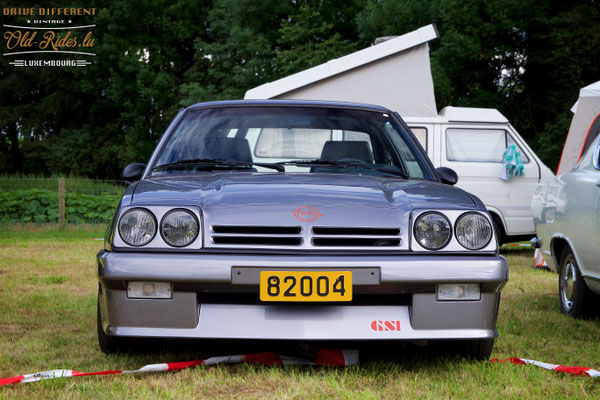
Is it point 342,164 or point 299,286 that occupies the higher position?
point 342,164

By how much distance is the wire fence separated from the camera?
48.4ft

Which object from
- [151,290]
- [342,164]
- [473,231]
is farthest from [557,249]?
[151,290]

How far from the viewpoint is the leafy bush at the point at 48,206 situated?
1474 centimetres

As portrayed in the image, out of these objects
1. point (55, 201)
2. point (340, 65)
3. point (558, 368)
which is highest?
point (340, 65)

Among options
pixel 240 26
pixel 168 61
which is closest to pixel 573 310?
pixel 240 26

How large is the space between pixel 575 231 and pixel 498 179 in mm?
5319

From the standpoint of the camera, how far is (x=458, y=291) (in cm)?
319

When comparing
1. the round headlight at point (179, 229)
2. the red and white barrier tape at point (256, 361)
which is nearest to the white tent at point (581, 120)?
the red and white barrier tape at point (256, 361)

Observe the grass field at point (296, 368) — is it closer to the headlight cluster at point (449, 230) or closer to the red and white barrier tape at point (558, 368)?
the red and white barrier tape at point (558, 368)

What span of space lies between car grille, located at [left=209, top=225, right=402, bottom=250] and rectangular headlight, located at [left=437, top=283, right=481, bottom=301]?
0.29m

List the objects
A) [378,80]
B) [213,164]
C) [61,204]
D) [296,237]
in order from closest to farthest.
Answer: [296,237] → [213,164] → [378,80] → [61,204]

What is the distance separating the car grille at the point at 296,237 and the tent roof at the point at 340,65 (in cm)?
729

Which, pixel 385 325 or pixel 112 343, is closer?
pixel 385 325

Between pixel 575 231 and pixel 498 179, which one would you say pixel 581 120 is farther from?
pixel 575 231
